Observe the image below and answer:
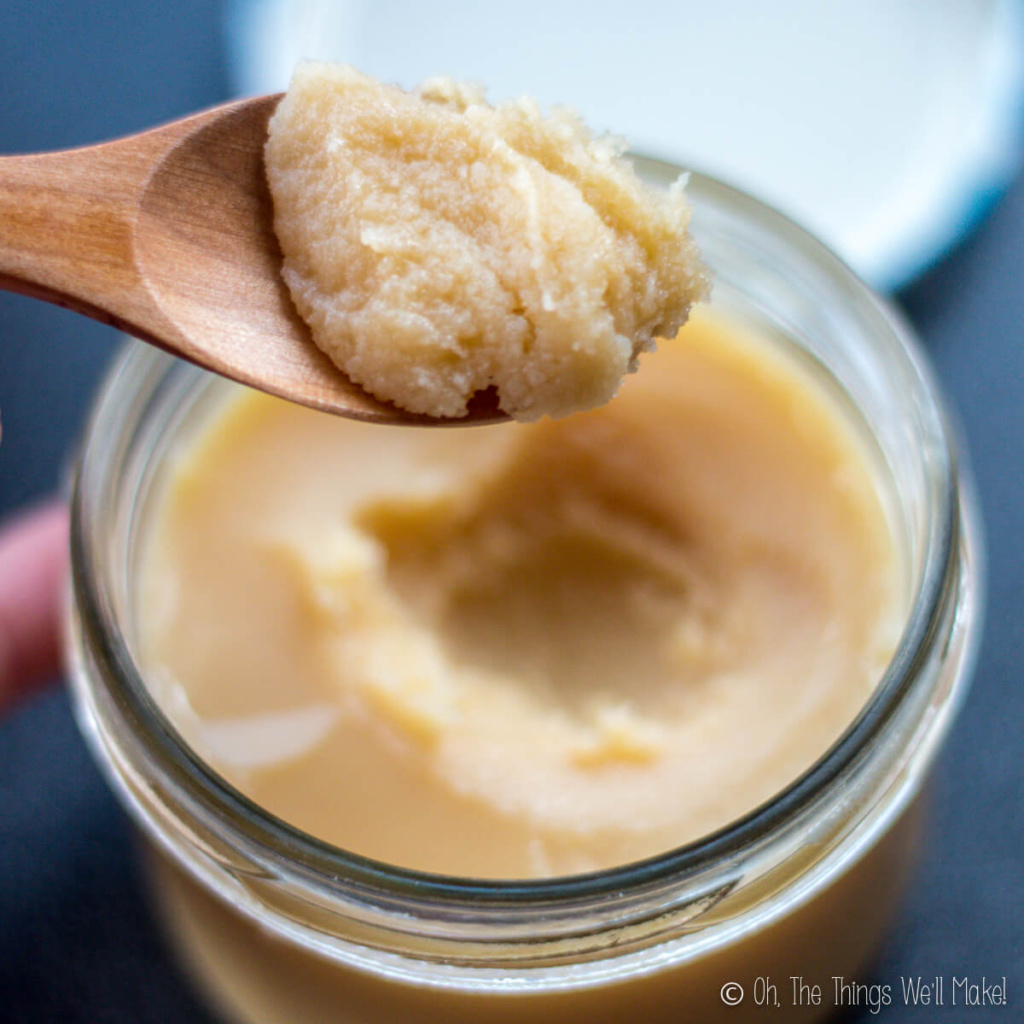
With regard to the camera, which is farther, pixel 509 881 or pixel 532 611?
pixel 532 611

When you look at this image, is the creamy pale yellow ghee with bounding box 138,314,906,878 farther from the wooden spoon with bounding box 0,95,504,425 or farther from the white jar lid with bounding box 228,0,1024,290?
the white jar lid with bounding box 228,0,1024,290

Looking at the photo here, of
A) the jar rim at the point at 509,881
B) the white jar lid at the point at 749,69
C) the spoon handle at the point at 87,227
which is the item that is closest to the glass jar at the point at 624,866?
the jar rim at the point at 509,881

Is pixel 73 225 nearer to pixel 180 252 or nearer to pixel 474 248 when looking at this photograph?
pixel 180 252

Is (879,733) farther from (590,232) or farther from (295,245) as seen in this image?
(295,245)

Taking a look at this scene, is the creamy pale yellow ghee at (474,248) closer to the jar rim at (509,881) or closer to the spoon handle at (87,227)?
the spoon handle at (87,227)

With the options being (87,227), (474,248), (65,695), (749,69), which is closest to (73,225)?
(87,227)

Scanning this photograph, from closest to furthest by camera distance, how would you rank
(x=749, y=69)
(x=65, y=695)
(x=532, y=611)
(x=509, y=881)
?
(x=509, y=881), (x=532, y=611), (x=65, y=695), (x=749, y=69)
